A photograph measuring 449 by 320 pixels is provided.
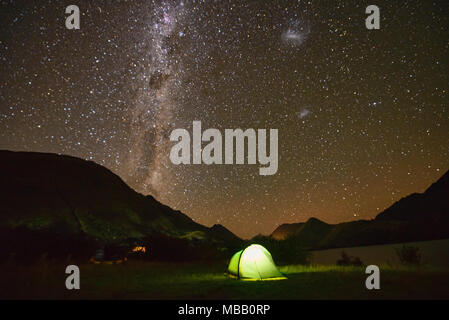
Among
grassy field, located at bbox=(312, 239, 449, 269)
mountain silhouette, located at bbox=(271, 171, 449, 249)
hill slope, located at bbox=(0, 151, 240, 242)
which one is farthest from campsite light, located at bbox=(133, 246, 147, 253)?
mountain silhouette, located at bbox=(271, 171, 449, 249)

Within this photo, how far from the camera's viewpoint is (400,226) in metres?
144

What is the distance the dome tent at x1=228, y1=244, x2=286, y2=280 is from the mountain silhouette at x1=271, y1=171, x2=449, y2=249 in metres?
85.7

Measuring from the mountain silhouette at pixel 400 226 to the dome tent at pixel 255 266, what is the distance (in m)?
85.7

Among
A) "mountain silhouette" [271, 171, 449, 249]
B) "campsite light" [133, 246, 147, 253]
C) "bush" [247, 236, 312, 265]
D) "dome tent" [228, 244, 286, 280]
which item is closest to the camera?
"dome tent" [228, 244, 286, 280]

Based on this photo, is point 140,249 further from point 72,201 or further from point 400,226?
point 400,226

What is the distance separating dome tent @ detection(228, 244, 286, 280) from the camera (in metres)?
17.3

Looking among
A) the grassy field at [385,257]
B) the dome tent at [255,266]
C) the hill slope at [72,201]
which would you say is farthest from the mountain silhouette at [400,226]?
the dome tent at [255,266]

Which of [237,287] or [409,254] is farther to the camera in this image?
[409,254]

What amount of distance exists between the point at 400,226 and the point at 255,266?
142726 millimetres

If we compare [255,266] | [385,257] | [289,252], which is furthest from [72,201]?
[255,266]

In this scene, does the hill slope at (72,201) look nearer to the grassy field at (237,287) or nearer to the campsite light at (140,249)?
the campsite light at (140,249)

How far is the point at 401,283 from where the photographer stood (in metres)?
14.7

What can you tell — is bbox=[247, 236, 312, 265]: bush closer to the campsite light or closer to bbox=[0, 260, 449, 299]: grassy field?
bbox=[0, 260, 449, 299]: grassy field

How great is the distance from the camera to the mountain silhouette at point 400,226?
123m
